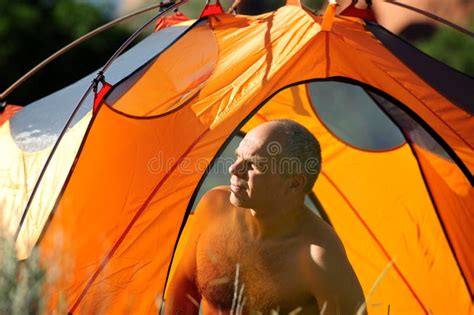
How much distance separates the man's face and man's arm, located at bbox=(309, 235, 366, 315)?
175mm

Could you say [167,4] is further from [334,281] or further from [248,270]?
[334,281]

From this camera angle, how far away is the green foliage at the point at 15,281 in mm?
1307

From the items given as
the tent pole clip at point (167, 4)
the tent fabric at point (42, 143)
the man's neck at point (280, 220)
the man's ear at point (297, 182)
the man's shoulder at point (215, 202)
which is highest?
the tent pole clip at point (167, 4)

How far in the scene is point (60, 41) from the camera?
1216 cm

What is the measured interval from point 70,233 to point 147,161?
0.29m

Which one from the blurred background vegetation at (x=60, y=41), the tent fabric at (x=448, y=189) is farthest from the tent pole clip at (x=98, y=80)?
the blurred background vegetation at (x=60, y=41)

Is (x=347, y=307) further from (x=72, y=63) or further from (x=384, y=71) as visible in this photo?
(x=72, y=63)

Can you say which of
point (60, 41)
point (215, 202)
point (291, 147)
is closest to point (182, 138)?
point (215, 202)

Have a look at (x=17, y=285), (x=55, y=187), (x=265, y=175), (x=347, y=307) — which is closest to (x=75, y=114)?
(x=55, y=187)

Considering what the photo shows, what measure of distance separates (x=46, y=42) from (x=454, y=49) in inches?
197

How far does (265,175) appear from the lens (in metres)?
2.57

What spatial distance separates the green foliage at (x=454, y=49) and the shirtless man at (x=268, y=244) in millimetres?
10070

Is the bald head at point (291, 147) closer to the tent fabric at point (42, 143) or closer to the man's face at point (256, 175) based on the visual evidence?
the man's face at point (256, 175)

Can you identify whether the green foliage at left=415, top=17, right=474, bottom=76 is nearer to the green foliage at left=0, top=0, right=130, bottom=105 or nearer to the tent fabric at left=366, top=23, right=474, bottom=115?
the green foliage at left=0, top=0, right=130, bottom=105
